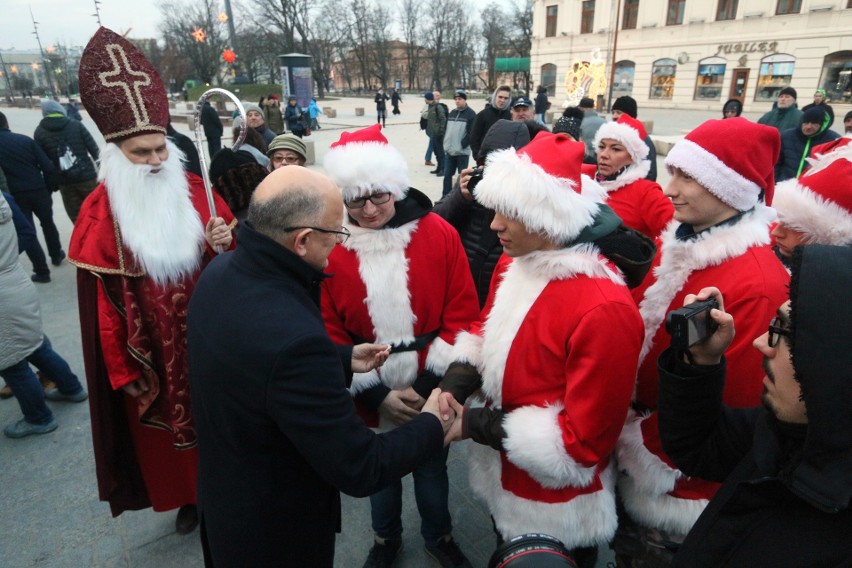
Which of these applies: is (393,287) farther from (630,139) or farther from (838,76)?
(838,76)

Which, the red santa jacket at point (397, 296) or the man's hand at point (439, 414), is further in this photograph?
the red santa jacket at point (397, 296)

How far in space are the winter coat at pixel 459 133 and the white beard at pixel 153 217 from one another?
7.92 m

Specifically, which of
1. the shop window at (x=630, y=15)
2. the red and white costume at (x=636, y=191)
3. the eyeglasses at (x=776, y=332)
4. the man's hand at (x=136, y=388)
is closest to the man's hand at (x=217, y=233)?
the man's hand at (x=136, y=388)

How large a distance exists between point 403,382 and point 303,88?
21604mm

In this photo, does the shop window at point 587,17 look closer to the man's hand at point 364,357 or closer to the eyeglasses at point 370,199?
the eyeglasses at point 370,199

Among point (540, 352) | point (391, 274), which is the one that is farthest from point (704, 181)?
point (391, 274)

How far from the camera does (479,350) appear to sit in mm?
2139

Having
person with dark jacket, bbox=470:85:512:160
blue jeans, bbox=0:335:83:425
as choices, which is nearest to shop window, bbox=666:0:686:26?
person with dark jacket, bbox=470:85:512:160

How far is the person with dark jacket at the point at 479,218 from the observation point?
3020 mm

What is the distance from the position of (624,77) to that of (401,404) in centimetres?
3938

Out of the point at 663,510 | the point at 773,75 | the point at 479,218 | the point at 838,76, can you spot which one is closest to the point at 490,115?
the point at 479,218

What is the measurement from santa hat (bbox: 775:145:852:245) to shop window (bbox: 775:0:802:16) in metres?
34.4

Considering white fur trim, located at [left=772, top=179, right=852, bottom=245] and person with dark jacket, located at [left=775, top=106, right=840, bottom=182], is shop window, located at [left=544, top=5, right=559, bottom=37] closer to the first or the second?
person with dark jacket, located at [left=775, top=106, right=840, bottom=182]

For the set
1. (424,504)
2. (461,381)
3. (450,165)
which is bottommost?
(424,504)
